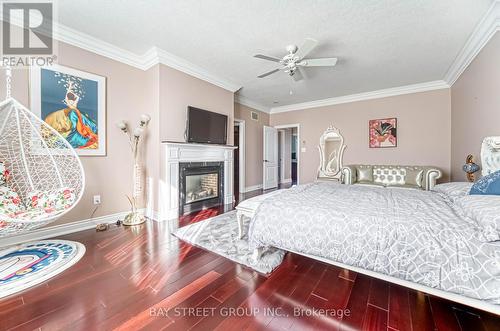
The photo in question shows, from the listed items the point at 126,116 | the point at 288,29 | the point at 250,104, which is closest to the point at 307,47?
the point at 288,29

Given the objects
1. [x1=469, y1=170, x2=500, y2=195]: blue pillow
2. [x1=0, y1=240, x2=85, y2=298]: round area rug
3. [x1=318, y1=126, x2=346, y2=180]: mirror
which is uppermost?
[x1=318, y1=126, x2=346, y2=180]: mirror

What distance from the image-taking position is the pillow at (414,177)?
12.7 feet

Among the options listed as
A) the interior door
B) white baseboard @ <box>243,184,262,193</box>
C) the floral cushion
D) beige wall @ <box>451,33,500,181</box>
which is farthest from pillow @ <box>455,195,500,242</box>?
the interior door

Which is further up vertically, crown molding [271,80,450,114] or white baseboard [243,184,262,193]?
crown molding [271,80,450,114]

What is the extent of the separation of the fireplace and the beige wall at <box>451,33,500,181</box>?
3941 mm

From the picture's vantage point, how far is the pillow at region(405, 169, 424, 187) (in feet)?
12.7

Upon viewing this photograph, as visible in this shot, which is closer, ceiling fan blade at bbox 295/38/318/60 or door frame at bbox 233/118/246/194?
ceiling fan blade at bbox 295/38/318/60

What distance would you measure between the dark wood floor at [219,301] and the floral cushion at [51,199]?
655 mm

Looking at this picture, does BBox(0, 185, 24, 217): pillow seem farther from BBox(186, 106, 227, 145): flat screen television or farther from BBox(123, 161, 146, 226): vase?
BBox(186, 106, 227, 145): flat screen television

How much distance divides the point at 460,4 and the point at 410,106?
108 inches

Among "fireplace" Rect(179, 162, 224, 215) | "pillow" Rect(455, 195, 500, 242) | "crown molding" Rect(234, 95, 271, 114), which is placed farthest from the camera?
"crown molding" Rect(234, 95, 271, 114)

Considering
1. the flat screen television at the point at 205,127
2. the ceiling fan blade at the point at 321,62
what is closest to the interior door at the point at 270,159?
the flat screen television at the point at 205,127

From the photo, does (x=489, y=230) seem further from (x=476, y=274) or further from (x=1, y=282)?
(x=1, y=282)

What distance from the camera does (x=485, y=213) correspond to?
1.17m
